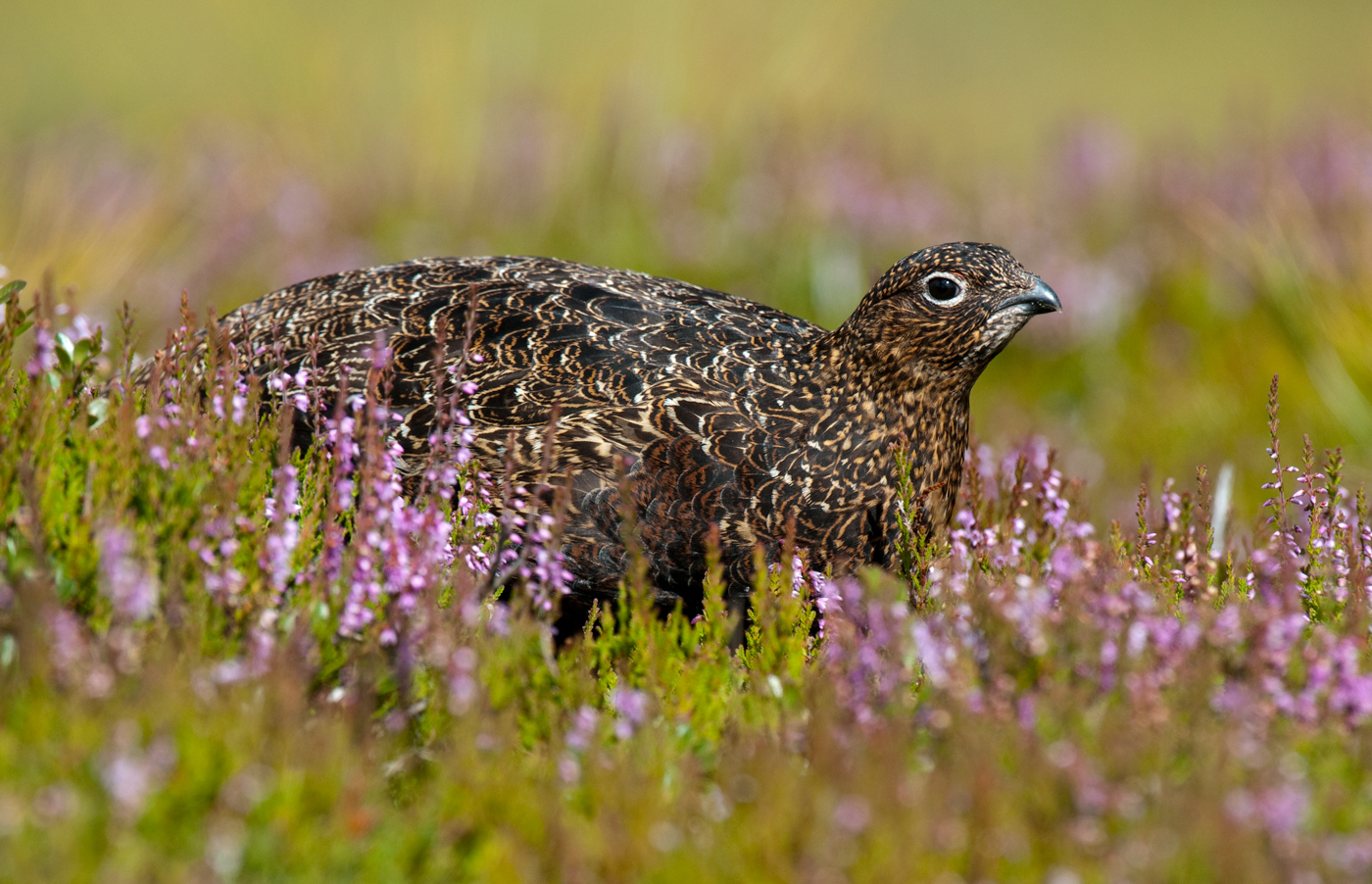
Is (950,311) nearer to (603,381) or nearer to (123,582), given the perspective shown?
(603,381)

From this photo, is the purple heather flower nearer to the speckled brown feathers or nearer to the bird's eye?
the speckled brown feathers

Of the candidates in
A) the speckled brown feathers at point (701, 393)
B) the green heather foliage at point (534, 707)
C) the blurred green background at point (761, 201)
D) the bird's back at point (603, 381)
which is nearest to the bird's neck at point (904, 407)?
the speckled brown feathers at point (701, 393)

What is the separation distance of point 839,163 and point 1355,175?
159 inches

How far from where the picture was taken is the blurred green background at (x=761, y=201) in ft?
25.9

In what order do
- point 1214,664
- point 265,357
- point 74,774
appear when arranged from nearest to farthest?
1. point 74,774
2. point 1214,664
3. point 265,357

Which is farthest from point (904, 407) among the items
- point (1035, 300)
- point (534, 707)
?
point (534, 707)

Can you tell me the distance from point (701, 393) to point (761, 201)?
21.7ft

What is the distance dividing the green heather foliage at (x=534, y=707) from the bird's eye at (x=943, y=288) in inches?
45.3

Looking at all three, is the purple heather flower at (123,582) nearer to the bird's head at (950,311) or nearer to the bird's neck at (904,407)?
the bird's neck at (904,407)

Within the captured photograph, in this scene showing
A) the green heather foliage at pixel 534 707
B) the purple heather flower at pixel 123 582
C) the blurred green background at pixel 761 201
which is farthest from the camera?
the blurred green background at pixel 761 201

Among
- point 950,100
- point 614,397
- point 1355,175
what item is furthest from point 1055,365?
point 950,100

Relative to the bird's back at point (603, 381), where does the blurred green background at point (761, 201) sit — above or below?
above

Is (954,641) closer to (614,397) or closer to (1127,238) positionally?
(614,397)

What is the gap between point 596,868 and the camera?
240cm
